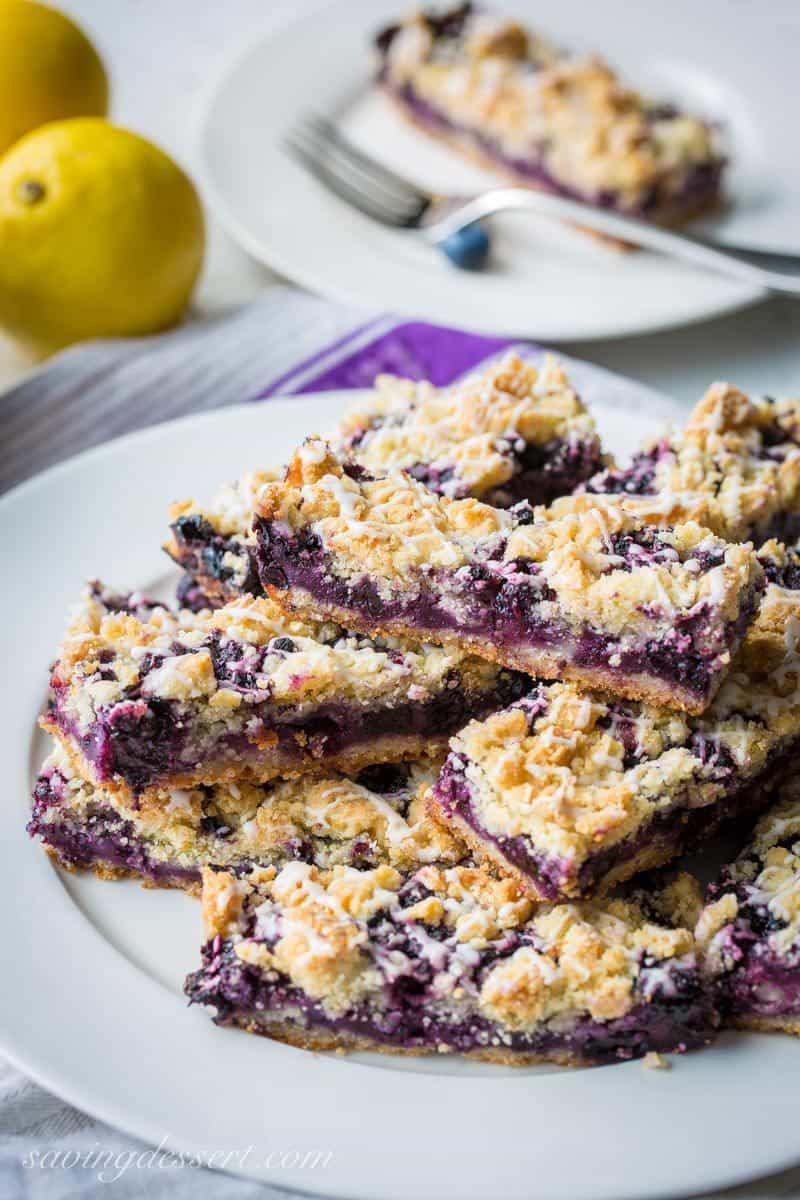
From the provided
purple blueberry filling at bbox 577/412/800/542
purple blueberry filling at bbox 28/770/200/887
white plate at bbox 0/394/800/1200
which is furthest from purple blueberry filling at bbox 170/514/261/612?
purple blueberry filling at bbox 577/412/800/542

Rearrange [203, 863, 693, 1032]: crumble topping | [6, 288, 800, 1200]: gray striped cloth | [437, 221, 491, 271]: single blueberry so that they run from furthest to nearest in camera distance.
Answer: [437, 221, 491, 271]: single blueberry → [6, 288, 800, 1200]: gray striped cloth → [203, 863, 693, 1032]: crumble topping

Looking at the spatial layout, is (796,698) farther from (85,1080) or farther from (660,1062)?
(85,1080)

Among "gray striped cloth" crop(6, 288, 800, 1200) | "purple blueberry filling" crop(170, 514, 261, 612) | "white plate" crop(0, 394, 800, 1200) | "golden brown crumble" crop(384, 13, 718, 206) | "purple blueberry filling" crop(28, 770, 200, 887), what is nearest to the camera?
"white plate" crop(0, 394, 800, 1200)

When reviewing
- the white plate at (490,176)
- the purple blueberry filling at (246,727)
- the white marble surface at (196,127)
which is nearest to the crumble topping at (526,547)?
the purple blueberry filling at (246,727)

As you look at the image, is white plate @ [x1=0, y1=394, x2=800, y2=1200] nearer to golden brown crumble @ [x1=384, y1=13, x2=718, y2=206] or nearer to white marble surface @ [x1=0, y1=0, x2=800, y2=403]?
white marble surface @ [x1=0, y1=0, x2=800, y2=403]

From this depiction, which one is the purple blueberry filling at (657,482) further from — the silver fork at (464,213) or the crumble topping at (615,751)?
the silver fork at (464,213)

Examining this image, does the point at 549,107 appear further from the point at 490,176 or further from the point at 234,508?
the point at 234,508
